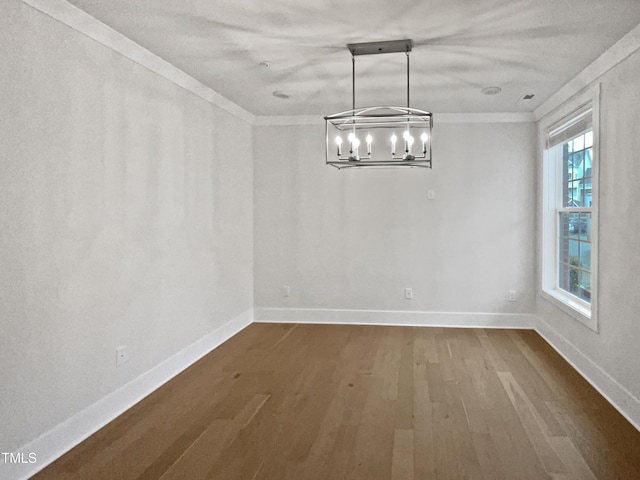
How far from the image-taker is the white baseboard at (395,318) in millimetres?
5832

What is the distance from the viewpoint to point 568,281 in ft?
16.5

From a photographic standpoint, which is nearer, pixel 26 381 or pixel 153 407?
pixel 26 381

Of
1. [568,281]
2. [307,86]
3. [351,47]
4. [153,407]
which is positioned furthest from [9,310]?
[568,281]

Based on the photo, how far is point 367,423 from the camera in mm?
3170

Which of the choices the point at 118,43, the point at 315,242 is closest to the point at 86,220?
the point at 118,43

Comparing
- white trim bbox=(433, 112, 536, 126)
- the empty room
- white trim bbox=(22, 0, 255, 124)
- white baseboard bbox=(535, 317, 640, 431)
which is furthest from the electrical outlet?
white trim bbox=(433, 112, 536, 126)

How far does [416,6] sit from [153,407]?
9.79 ft

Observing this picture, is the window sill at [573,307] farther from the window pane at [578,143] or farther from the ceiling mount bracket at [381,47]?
the ceiling mount bracket at [381,47]

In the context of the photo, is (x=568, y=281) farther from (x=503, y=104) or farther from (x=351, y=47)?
(x=351, y=47)

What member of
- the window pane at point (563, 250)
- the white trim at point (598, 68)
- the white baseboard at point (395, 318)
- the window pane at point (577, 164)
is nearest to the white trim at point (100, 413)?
the white baseboard at point (395, 318)

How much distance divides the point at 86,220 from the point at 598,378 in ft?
12.0

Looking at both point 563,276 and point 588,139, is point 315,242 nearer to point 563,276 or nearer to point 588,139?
point 563,276

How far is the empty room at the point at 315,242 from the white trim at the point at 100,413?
0.7 inches

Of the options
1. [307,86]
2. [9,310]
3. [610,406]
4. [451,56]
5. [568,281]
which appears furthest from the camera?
[568,281]
